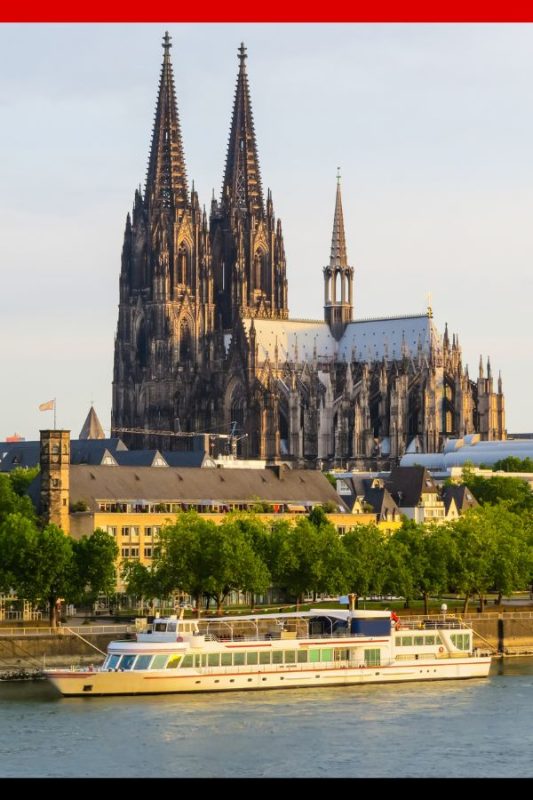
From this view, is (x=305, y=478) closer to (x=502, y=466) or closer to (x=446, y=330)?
(x=502, y=466)

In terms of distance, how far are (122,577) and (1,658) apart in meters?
18.4

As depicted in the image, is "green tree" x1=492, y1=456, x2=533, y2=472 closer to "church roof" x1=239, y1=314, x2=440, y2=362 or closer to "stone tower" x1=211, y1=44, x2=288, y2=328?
"church roof" x1=239, y1=314, x2=440, y2=362

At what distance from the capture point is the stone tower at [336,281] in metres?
171

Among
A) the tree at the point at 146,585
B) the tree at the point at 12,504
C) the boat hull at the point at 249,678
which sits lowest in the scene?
the boat hull at the point at 249,678

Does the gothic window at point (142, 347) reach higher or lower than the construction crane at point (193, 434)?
higher

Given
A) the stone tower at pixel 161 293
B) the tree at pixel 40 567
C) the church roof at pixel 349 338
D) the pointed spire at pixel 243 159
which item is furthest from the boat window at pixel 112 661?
the pointed spire at pixel 243 159

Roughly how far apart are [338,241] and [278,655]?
112797 mm

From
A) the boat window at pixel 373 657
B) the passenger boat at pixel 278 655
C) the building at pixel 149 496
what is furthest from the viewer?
the building at pixel 149 496

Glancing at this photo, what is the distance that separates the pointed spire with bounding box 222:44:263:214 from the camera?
161 m

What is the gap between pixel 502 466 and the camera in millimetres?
145750

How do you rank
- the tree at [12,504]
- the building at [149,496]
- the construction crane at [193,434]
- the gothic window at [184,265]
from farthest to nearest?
1. the gothic window at [184,265]
2. the construction crane at [193,434]
3. the building at [149,496]
4. the tree at [12,504]

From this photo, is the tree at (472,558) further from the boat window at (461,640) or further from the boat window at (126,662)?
the boat window at (126,662)

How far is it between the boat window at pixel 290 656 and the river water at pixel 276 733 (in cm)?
192

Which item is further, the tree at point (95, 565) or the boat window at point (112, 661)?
the tree at point (95, 565)
